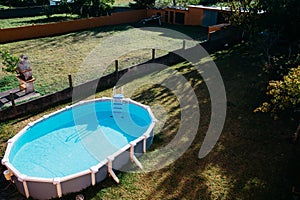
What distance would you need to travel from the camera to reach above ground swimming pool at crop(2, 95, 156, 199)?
805 centimetres

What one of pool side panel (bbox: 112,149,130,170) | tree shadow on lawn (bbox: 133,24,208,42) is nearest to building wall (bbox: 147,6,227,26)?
tree shadow on lawn (bbox: 133,24,208,42)

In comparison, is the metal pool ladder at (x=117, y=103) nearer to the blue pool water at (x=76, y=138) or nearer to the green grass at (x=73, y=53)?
the blue pool water at (x=76, y=138)

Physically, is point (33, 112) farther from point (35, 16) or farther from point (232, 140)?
point (35, 16)

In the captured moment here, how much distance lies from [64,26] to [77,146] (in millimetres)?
16222

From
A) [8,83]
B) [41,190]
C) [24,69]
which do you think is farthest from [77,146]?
[8,83]

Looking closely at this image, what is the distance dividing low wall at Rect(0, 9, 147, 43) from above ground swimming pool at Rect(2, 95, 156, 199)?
41.8 ft

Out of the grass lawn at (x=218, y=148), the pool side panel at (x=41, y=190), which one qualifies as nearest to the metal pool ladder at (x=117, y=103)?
the grass lawn at (x=218, y=148)

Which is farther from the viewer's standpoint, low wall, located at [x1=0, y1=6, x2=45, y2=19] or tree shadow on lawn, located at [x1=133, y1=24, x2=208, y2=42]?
low wall, located at [x1=0, y1=6, x2=45, y2=19]

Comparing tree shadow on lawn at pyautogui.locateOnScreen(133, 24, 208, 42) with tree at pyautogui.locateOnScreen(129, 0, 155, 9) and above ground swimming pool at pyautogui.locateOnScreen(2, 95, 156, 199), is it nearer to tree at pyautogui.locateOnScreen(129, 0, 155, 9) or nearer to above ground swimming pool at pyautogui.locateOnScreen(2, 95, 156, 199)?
tree at pyautogui.locateOnScreen(129, 0, 155, 9)

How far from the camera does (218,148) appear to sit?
9.96m

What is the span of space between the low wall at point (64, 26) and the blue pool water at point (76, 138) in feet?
41.8

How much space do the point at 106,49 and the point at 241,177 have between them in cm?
1451

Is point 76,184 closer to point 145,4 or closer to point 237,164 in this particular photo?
point 237,164

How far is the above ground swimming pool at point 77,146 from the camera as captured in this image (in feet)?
26.4
